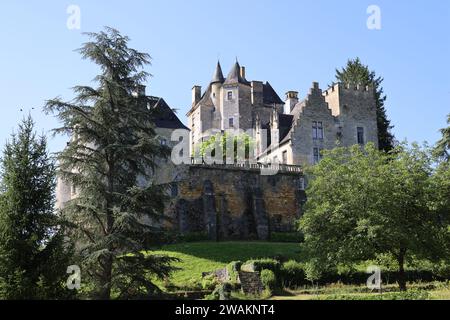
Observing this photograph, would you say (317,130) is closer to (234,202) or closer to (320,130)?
(320,130)

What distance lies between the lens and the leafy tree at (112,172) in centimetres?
2062

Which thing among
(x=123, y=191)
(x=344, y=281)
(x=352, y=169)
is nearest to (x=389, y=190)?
A: (x=352, y=169)

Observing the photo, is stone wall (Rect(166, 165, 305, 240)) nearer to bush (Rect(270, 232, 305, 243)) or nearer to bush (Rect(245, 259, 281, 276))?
bush (Rect(270, 232, 305, 243))

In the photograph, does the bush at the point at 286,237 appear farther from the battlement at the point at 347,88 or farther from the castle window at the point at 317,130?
the battlement at the point at 347,88

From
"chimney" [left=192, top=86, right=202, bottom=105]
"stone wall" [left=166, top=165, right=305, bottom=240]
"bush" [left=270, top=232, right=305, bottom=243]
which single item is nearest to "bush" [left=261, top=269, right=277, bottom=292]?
"stone wall" [left=166, top=165, right=305, bottom=240]

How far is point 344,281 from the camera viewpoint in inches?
1259

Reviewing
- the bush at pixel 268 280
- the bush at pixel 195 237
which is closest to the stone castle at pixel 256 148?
the bush at pixel 195 237

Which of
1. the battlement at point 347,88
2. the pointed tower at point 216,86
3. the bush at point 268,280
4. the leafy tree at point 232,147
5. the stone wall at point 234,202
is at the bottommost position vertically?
the bush at point 268,280

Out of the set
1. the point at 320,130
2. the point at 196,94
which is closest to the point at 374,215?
the point at 320,130

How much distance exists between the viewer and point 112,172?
22547 millimetres

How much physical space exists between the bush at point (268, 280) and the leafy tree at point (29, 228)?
40.8ft

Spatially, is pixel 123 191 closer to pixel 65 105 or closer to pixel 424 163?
pixel 65 105
